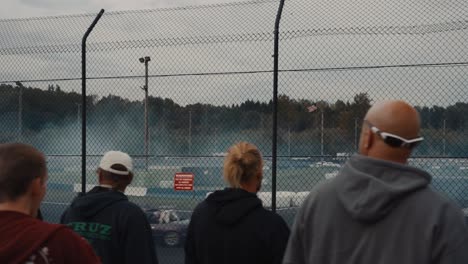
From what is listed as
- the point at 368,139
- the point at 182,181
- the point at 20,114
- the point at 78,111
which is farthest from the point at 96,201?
the point at 20,114

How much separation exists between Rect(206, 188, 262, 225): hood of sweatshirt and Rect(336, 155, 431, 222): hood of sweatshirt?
3.56 feet

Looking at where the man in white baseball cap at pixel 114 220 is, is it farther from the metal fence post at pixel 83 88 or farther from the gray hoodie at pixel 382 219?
the metal fence post at pixel 83 88

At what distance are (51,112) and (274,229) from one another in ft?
20.7

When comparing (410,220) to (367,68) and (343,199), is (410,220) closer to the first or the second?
(343,199)

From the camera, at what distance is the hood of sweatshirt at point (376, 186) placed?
8.17ft

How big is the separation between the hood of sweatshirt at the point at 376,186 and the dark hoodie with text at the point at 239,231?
1.05 metres

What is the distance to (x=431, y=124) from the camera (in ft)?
21.8

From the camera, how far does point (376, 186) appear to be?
253cm

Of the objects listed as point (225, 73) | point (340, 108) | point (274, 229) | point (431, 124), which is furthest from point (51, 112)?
point (274, 229)

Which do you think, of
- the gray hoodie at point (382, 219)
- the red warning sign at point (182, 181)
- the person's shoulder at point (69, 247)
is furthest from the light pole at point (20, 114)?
the gray hoodie at point (382, 219)

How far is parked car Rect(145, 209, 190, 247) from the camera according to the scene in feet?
27.3

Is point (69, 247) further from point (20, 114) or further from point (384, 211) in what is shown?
point (20, 114)

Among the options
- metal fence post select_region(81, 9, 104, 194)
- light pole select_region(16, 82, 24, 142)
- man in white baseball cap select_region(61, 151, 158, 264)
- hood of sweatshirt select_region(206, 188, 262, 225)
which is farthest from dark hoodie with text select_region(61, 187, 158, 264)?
light pole select_region(16, 82, 24, 142)

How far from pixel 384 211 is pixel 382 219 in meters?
0.04
